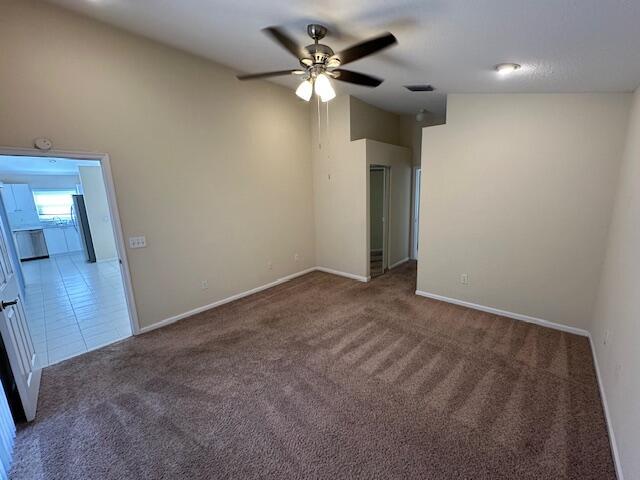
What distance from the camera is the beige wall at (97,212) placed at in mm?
6364

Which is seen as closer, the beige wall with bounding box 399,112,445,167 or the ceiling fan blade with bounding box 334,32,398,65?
the ceiling fan blade with bounding box 334,32,398,65

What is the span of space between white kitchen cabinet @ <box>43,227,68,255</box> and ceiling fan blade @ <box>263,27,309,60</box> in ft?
29.8

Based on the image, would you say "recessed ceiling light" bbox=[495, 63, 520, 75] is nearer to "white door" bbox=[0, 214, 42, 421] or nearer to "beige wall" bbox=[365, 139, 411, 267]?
"beige wall" bbox=[365, 139, 411, 267]

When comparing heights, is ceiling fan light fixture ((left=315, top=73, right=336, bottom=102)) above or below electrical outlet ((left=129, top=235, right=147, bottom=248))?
above

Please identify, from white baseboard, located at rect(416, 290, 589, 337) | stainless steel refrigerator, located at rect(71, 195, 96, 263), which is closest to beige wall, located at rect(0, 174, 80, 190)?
stainless steel refrigerator, located at rect(71, 195, 96, 263)

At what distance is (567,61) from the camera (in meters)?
1.93

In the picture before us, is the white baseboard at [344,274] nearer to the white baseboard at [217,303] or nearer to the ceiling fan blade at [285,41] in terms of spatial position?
the white baseboard at [217,303]

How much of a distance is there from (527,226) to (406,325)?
1.80 m

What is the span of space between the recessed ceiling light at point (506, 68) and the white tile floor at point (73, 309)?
→ 4.64 m

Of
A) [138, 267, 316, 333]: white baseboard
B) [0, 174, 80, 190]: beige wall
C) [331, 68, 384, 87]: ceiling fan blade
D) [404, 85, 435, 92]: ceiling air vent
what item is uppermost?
[404, 85, 435, 92]: ceiling air vent

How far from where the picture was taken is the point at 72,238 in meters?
7.79

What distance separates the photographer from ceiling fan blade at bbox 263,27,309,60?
1.71 meters

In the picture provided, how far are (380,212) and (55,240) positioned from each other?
8949 millimetres

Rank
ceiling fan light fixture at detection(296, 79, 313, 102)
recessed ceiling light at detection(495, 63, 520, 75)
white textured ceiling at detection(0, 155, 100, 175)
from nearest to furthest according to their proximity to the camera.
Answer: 1. recessed ceiling light at detection(495, 63, 520, 75)
2. ceiling fan light fixture at detection(296, 79, 313, 102)
3. white textured ceiling at detection(0, 155, 100, 175)
